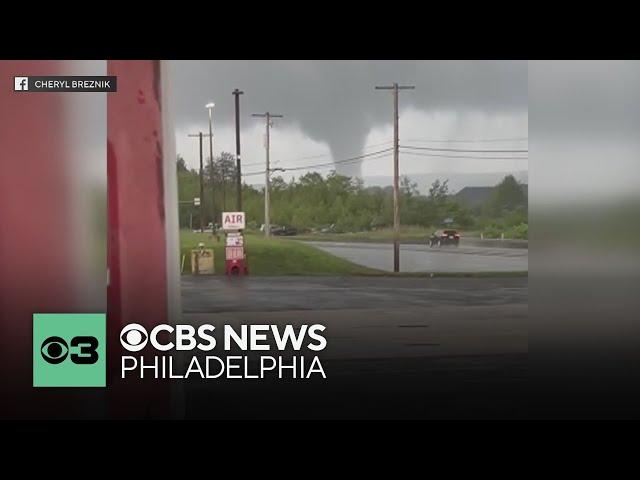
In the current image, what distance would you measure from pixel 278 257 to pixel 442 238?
0.97 m

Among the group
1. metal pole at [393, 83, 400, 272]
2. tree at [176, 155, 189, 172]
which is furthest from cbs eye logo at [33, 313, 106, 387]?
metal pole at [393, 83, 400, 272]

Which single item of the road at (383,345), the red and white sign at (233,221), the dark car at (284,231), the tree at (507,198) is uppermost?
the tree at (507,198)

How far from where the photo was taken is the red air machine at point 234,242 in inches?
172

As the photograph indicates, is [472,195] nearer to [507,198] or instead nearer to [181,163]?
[507,198]

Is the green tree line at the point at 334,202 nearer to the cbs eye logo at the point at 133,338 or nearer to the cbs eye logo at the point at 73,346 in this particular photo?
the cbs eye logo at the point at 133,338

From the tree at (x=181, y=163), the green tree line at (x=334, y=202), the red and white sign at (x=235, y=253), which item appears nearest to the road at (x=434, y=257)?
the green tree line at (x=334, y=202)

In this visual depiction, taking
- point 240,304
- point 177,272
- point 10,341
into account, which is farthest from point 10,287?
point 240,304

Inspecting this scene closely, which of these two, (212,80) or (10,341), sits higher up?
(212,80)

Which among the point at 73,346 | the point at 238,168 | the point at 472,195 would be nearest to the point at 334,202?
the point at 238,168

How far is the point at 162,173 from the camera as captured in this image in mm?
4363

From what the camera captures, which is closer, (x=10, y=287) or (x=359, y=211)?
(x=10, y=287)

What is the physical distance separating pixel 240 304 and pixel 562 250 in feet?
6.27

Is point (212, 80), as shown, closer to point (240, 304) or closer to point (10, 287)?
point (240, 304)

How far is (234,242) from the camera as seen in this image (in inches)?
173
